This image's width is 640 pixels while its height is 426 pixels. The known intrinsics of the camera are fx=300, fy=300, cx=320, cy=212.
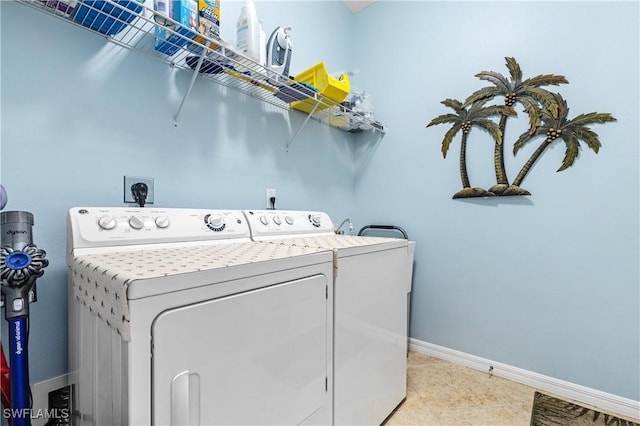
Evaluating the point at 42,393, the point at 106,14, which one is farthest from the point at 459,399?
the point at 106,14

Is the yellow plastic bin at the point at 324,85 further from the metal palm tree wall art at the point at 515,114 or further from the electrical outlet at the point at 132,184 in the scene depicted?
the electrical outlet at the point at 132,184

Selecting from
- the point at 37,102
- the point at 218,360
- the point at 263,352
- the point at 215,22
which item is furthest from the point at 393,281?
the point at 37,102

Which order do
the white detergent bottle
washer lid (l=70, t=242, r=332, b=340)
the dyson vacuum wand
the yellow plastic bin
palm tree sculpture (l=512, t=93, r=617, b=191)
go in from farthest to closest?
the yellow plastic bin → palm tree sculpture (l=512, t=93, r=617, b=191) → the white detergent bottle → the dyson vacuum wand → washer lid (l=70, t=242, r=332, b=340)

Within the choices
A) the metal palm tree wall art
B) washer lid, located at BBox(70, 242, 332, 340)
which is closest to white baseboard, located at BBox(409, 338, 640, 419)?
the metal palm tree wall art

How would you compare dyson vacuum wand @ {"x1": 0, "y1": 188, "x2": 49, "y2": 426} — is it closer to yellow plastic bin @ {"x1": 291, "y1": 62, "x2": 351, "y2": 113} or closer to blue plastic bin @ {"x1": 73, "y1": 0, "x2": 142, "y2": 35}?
blue plastic bin @ {"x1": 73, "y1": 0, "x2": 142, "y2": 35}

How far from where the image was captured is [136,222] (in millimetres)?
1119

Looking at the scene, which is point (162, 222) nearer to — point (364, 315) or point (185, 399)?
point (185, 399)

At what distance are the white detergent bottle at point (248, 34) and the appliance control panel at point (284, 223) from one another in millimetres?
766

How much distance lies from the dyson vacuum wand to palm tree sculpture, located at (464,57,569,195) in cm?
230

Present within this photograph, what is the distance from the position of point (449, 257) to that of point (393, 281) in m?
0.89

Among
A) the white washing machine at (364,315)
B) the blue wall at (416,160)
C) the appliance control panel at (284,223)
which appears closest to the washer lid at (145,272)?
the white washing machine at (364,315)

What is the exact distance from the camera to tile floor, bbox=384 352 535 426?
62.0 inches

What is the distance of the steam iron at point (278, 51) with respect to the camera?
1.55 meters

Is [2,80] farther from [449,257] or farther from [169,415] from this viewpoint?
[449,257]
